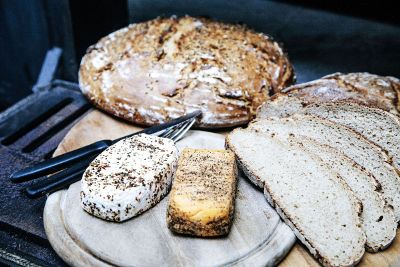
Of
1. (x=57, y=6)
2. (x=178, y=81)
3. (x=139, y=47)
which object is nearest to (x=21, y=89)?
(x=57, y=6)

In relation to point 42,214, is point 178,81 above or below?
above

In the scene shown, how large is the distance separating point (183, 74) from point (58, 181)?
1087 mm

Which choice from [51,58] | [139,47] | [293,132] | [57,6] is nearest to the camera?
[293,132]

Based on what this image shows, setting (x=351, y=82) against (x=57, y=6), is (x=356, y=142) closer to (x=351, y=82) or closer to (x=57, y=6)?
(x=351, y=82)

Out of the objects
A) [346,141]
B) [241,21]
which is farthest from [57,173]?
[241,21]

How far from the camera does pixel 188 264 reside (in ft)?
6.02

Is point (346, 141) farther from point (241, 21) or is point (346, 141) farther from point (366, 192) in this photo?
point (241, 21)

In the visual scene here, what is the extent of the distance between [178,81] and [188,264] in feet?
4.35

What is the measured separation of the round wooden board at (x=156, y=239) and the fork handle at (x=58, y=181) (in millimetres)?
41

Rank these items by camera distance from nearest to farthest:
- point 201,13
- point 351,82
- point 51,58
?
point 351,82
point 51,58
point 201,13

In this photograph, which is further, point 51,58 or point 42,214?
point 51,58

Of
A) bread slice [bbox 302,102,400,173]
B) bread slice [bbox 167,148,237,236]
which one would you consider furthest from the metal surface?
bread slice [bbox 302,102,400,173]

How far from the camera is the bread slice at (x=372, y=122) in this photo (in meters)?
2.26

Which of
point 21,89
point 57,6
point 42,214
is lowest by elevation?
point 21,89
